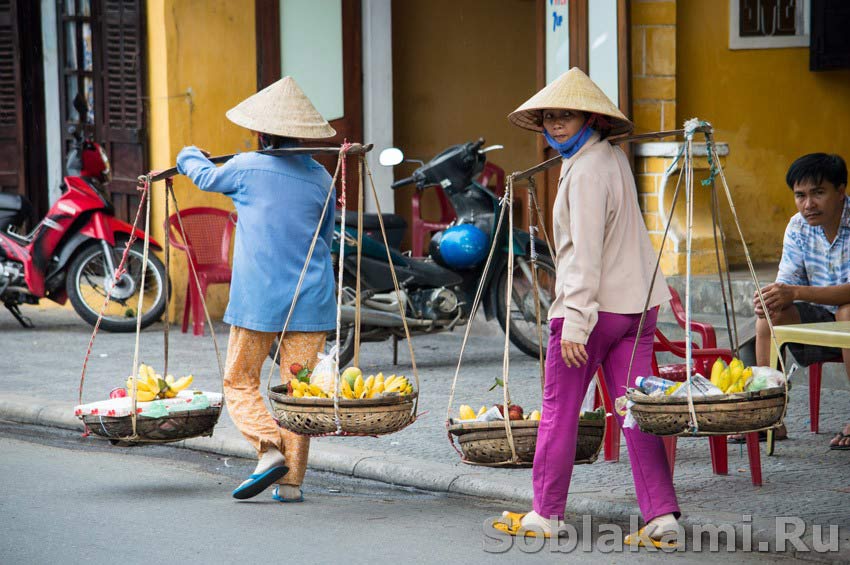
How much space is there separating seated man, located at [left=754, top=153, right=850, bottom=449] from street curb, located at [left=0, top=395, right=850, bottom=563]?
152cm

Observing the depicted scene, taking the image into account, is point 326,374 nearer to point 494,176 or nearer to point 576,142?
point 576,142

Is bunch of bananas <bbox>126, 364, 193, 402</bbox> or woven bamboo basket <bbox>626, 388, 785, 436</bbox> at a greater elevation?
woven bamboo basket <bbox>626, 388, 785, 436</bbox>

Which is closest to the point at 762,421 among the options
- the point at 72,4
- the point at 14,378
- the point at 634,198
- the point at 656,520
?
the point at 656,520

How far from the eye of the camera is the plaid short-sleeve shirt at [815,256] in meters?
6.63

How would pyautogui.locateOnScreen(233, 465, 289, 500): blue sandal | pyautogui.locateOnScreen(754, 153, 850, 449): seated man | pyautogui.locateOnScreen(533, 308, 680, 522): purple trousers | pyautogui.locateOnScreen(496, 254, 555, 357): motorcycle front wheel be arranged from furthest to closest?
pyautogui.locateOnScreen(496, 254, 555, 357): motorcycle front wheel < pyautogui.locateOnScreen(754, 153, 850, 449): seated man < pyautogui.locateOnScreen(233, 465, 289, 500): blue sandal < pyautogui.locateOnScreen(533, 308, 680, 522): purple trousers

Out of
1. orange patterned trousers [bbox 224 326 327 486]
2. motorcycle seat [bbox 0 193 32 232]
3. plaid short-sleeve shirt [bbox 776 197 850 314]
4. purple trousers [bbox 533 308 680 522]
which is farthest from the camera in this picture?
motorcycle seat [bbox 0 193 32 232]

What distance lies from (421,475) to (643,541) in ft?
4.85

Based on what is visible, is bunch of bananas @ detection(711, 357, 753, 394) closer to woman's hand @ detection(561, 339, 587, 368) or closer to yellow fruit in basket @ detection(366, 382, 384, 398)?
woman's hand @ detection(561, 339, 587, 368)

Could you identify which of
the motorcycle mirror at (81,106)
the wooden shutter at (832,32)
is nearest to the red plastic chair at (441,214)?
the wooden shutter at (832,32)

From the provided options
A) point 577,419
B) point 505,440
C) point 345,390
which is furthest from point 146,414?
point 577,419

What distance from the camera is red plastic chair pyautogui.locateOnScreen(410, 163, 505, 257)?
37.6 ft

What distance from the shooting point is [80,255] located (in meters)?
10.9

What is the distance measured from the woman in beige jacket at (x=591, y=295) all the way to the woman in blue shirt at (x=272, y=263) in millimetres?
1182

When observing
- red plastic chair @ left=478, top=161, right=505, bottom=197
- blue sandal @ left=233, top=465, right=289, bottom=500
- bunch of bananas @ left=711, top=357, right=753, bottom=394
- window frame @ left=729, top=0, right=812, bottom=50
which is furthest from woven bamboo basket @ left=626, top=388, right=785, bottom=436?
red plastic chair @ left=478, top=161, right=505, bottom=197
